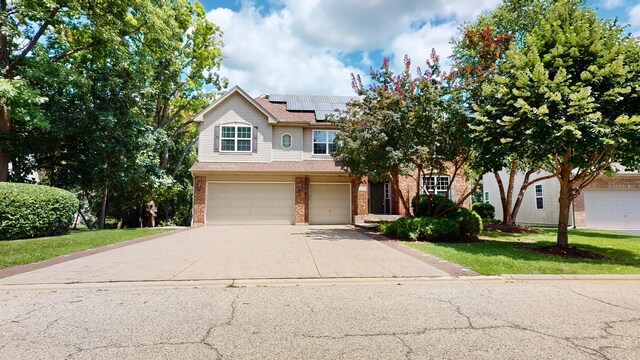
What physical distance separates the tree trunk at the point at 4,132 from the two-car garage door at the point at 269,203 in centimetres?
873

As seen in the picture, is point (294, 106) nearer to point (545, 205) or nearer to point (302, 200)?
point (302, 200)

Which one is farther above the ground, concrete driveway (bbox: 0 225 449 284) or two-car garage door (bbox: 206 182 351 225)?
two-car garage door (bbox: 206 182 351 225)

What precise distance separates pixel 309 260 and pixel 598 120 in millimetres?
7774

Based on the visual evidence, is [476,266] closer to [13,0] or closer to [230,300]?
[230,300]

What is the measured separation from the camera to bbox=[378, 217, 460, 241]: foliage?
12250mm

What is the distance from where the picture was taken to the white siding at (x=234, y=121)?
64.3ft

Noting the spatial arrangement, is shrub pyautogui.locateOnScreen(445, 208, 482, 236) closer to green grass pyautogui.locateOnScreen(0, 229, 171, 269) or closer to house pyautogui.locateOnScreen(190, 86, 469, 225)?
house pyautogui.locateOnScreen(190, 86, 469, 225)

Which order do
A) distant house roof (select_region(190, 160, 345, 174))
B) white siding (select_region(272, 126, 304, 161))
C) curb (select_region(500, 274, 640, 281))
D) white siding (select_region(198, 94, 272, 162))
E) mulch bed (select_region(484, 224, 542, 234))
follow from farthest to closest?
1. white siding (select_region(272, 126, 304, 161))
2. white siding (select_region(198, 94, 272, 162))
3. distant house roof (select_region(190, 160, 345, 174))
4. mulch bed (select_region(484, 224, 542, 234))
5. curb (select_region(500, 274, 640, 281))

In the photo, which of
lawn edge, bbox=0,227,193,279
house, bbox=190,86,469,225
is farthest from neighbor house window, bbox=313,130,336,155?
lawn edge, bbox=0,227,193,279

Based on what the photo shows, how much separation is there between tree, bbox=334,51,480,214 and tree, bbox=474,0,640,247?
2314 millimetres

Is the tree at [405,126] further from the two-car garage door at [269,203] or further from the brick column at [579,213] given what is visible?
the brick column at [579,213]

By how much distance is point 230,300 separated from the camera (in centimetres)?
511

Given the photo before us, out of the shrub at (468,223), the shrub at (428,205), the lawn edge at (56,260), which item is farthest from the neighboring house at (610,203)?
the lawn edge at (56,260)

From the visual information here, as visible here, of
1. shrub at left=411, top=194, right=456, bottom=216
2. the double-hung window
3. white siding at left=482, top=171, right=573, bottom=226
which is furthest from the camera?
the double-hung window
